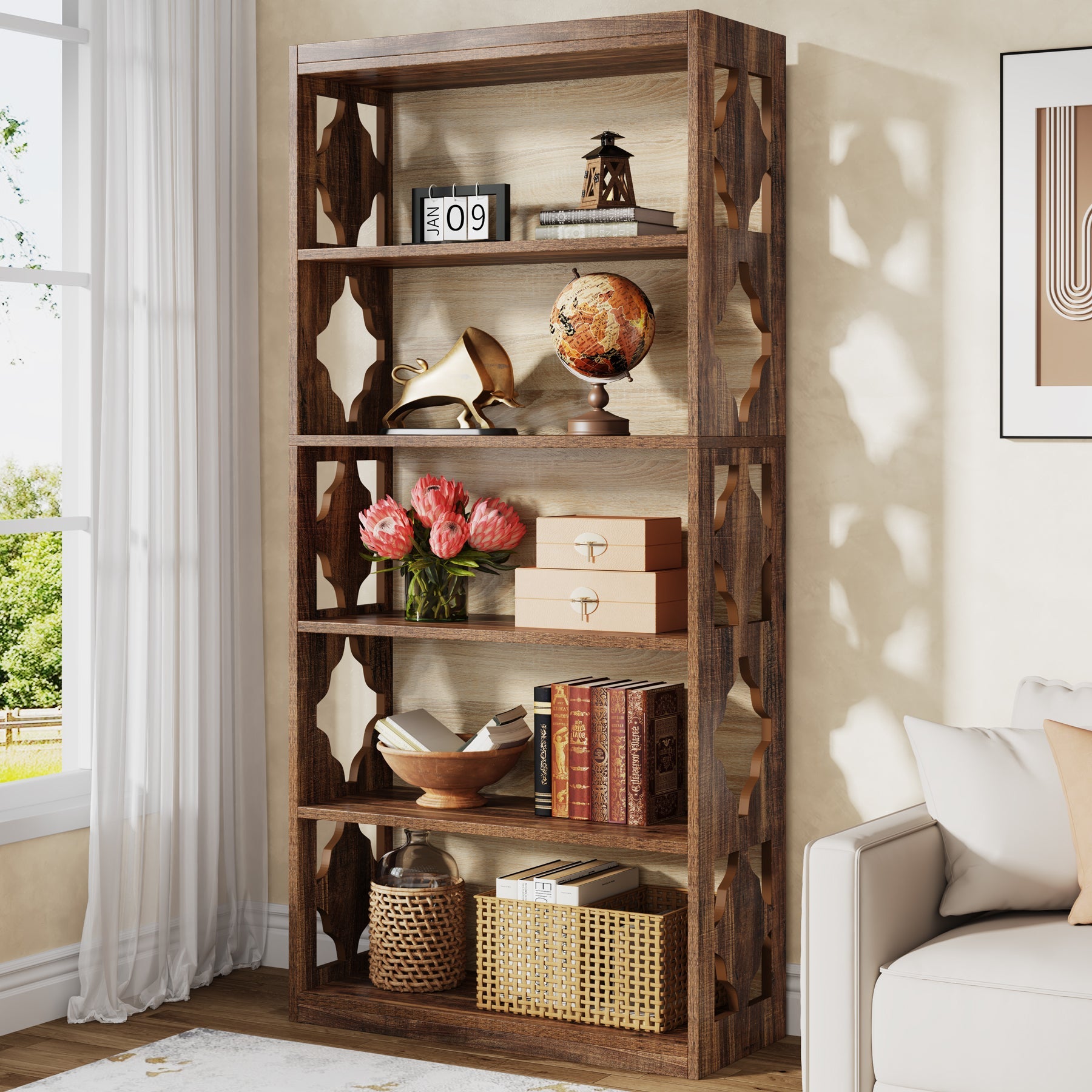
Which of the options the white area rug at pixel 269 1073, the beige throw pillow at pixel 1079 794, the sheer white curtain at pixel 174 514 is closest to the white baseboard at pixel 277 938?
the sheer white curtain at pixel 174 514

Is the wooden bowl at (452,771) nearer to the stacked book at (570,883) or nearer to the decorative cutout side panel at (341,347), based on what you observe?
the stacked book at (570,883)

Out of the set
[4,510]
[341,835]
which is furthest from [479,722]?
[4,510]

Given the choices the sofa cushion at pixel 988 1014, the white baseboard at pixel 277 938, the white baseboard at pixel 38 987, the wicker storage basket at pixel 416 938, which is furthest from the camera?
the white baseboard at pixel 277 938

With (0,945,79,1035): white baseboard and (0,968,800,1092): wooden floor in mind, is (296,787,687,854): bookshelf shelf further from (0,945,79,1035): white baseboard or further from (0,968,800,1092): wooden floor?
(0,945,79,1035): white baseboard

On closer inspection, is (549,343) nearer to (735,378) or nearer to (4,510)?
(735,378)

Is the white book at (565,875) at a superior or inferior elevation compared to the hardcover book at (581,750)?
inferior

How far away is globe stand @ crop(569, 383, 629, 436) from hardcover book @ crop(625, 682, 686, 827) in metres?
0.54

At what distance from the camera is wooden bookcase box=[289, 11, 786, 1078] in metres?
3.15

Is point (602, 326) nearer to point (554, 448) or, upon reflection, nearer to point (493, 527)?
point (554, 448)

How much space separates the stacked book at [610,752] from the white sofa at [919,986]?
2.26 ft

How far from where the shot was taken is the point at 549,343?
11.9 feet

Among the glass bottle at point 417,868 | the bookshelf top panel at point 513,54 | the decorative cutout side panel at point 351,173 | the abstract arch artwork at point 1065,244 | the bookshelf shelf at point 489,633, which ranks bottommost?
the glass bottle at point 417,868

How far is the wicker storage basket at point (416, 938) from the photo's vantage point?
138 inches

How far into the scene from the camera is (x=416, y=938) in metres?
3.51
